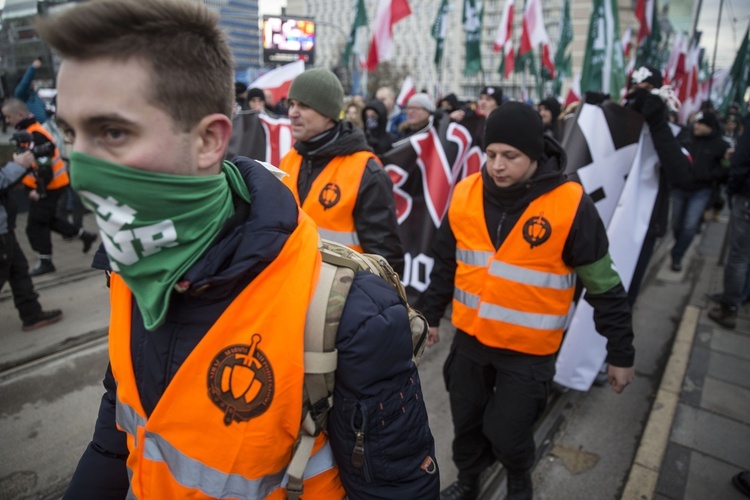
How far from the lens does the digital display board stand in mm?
24719

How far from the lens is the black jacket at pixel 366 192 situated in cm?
292

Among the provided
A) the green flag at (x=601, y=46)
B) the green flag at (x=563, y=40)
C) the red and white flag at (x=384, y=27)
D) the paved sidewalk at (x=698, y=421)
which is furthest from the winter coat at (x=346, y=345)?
the green flag at (x=563, y=40)

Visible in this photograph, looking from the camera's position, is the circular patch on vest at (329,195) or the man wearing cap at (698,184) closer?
the circular patch on vest at (329,195)

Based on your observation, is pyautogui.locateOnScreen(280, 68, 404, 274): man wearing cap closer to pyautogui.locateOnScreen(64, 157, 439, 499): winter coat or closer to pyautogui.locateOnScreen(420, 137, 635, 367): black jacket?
pyautogui.locateOnScreen(420, 137, 635, 367): black jacket

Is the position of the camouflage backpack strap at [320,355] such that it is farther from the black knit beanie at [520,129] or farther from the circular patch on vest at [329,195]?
the circular patch on vest at [329,195]

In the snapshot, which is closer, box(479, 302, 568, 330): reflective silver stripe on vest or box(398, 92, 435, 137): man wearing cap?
box(479, 302, 568, 330): reflective silver stripe on vest

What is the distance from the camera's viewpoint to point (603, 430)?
3307mm

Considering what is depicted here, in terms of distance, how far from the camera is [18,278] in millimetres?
4348

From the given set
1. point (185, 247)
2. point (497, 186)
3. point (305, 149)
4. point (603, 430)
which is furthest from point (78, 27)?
point (603, 430)

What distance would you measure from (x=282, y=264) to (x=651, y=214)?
3.70 m

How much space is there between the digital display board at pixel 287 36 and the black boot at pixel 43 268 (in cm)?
2108

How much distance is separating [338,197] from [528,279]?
1.22m

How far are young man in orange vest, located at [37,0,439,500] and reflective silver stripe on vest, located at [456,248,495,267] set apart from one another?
1296 mm

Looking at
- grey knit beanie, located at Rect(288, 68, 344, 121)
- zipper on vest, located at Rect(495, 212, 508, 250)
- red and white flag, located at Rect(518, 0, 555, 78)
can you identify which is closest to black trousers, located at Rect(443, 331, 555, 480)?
zipper on vest, located at Rect(495, 212, 508, 250)
